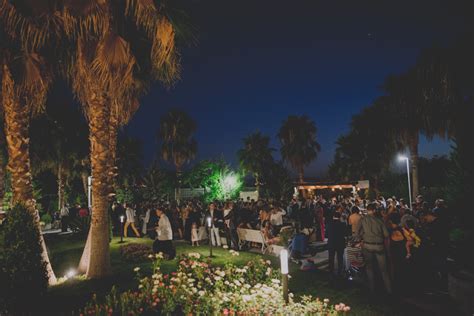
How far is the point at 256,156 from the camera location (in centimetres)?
4041

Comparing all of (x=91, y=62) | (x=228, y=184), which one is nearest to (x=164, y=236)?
(x=91, y=62)

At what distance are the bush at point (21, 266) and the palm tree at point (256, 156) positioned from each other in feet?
111

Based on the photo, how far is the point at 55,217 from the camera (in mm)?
26625

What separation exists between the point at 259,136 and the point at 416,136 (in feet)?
66.7

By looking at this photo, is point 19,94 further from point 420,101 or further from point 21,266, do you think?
point 420,101

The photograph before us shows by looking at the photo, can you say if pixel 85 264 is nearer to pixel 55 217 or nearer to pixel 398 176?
pixel 55 217

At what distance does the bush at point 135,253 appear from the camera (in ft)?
36.5

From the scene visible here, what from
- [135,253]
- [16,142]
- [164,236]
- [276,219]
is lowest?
[135,253]

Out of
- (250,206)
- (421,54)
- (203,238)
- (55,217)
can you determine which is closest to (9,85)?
(203,238)

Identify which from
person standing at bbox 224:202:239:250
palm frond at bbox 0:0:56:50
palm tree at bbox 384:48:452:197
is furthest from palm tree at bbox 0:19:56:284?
palm tree at bbox 384:48:452:197

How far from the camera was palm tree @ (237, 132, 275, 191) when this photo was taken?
40000 mm

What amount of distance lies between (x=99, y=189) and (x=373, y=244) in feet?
21.8

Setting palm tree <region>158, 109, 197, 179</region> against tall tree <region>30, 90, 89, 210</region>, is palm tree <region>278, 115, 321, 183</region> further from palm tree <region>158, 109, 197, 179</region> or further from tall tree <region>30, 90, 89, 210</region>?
tall tree <region>30, 90, 89, 210</region>

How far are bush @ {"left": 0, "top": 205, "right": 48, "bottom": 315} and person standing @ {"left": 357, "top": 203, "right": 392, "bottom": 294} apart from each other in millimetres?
6356
